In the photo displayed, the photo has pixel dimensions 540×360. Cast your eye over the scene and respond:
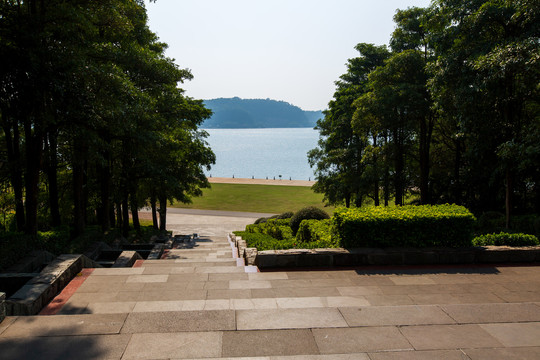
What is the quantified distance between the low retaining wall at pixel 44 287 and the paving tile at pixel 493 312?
6.40 m

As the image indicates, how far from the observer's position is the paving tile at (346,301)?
616cm

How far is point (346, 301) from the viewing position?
6348 millimetres

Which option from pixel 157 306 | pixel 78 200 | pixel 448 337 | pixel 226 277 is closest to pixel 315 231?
pixel 226 277

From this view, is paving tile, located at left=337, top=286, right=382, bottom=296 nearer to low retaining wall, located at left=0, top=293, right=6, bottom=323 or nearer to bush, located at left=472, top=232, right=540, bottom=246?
bush, located at left=472, top=232, right=540, bottom=246

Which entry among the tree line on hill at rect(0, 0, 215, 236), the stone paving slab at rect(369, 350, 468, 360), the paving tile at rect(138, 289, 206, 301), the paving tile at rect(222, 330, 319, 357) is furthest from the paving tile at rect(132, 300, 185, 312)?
the tree line on hill at rect(0, 0, 215, 236)

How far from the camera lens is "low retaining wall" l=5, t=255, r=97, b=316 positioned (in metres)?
5.61

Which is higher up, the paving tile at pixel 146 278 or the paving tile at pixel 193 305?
the paving tile at pixel 146 278

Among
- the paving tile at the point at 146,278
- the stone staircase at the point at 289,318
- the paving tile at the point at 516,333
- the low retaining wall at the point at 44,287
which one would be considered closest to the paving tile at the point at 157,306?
the stone staircase at the point at 289,318

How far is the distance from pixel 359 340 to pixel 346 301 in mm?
1443

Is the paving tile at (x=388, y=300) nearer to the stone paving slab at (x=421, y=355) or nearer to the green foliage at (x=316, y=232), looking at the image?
the stone paving slab at (x=421, y=355)

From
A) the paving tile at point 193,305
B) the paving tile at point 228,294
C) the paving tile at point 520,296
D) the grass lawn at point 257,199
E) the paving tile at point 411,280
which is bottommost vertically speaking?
the grass lawn at point 257,199

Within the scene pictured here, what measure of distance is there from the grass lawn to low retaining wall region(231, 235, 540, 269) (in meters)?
30.0

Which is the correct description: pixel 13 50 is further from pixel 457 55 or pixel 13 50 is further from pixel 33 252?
pixel 457 55

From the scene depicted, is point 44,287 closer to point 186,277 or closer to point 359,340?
point 186,277
